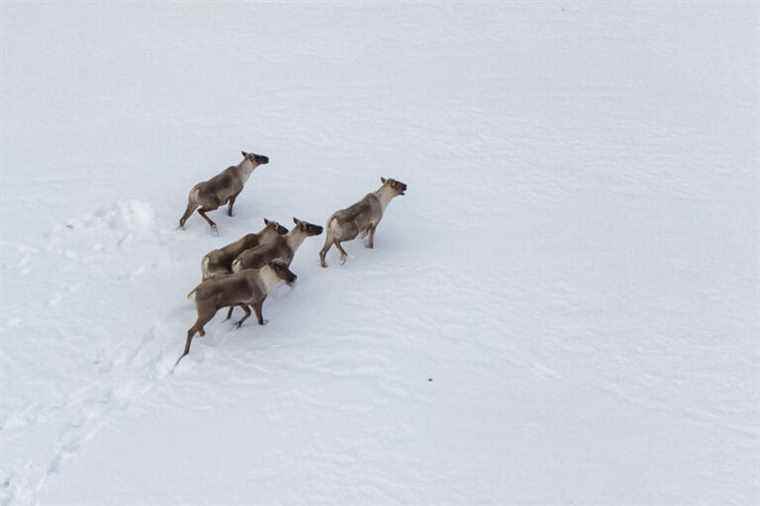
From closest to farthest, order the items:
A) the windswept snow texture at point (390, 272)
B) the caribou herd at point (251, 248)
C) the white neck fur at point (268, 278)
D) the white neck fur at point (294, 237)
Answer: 1. the windswept snow texture at point (390, 272)
2. the caribou herd at point (251, 248)
3. the white neck fur at point (268, 278)
4. the white neck fur at point (294, 237)

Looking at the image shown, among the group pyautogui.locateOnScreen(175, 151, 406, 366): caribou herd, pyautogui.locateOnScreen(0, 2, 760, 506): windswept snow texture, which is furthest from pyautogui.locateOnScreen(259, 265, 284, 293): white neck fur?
pyautogui.locateOnScreen(0, 2, 760, 506): windswept snow texture

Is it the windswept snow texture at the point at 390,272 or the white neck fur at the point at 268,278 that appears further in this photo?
the white neck fur at the point at 268,278

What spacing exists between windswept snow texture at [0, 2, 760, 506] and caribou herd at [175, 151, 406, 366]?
33 centimetres

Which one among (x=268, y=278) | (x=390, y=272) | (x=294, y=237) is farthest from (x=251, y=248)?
(x=390, y=272)

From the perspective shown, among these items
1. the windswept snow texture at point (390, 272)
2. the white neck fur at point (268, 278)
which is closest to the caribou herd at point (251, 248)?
the white neck fur at point (268, 278)

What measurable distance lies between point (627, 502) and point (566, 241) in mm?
4437

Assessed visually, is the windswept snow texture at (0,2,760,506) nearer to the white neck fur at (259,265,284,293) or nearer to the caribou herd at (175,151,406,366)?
the caribou herd at (175,151,406,366)

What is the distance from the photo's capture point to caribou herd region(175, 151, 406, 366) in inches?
330

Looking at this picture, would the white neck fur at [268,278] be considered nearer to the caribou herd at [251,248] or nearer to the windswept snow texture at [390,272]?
the caribou herd at [251,248]

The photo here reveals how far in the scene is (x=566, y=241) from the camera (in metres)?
10.8

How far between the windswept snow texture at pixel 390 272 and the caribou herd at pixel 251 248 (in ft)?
1.09

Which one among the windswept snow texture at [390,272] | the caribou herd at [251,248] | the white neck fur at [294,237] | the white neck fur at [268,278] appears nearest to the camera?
the windswept snow texture at [390,272]

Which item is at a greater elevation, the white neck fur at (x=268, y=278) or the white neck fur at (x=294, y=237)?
the white neck fur at (x=294, y=237)

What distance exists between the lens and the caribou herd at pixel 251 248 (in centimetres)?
839
